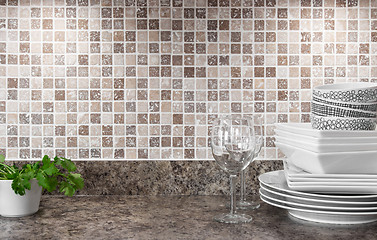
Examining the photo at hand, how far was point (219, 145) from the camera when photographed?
1.04m

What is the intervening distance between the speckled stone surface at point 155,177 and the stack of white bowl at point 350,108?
1.20 feet

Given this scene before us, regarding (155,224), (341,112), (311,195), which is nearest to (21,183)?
(155,224)

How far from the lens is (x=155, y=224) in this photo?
107cm

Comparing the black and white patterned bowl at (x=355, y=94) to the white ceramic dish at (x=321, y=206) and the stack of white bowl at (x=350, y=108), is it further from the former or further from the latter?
the white ceramic dish at (x=321, y=206)

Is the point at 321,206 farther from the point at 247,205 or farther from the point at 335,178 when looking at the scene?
the point at 247,205

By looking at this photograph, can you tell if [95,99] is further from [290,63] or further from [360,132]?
[360,132]

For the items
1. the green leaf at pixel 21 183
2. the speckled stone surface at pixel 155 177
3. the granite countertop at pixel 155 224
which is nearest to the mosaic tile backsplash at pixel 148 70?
the speckled stone surface at pixel 155 177

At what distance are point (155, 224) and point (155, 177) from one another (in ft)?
1.13

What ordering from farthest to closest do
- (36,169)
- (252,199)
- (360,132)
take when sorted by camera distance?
(252,199)
(36,169)
(360,132)

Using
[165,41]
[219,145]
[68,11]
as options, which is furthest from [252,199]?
[68,11]

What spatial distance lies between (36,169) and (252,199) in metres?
0.63

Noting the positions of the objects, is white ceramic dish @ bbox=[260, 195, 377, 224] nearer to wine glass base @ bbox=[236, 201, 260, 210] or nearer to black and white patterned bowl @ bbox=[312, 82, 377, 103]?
wine glass base @ bbox=[236, 201, 260, 210]

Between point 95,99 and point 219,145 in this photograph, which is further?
point 95,99

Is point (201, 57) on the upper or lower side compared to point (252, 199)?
upper
